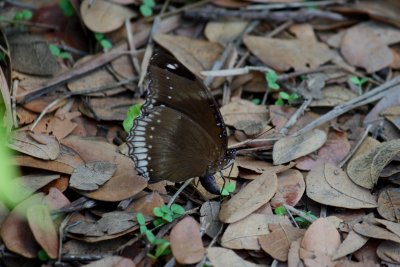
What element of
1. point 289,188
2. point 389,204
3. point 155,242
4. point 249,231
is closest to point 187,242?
point 155,242

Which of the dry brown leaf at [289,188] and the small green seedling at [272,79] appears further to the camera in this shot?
the small green seedling at [272,79]

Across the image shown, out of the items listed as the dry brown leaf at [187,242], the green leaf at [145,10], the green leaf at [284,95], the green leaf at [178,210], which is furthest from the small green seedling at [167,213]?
the green leaf at [145,10]

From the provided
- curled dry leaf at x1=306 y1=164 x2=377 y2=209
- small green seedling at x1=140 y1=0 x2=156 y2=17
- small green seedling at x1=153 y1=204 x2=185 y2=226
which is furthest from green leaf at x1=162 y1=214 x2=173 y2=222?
small green seedling at x1=140 y1=0 x2=156 y2=17

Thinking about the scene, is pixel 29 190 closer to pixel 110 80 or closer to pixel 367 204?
pixel 110 80

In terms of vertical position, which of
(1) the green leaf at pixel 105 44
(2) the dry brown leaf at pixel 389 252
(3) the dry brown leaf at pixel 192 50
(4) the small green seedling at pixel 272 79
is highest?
(1) the green leaf at pixel 105 44

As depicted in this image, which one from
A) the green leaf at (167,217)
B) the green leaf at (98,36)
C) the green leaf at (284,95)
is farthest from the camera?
the green leaf at (98,36)

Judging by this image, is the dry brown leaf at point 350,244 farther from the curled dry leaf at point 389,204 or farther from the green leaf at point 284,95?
the green leaf at point 284,95
